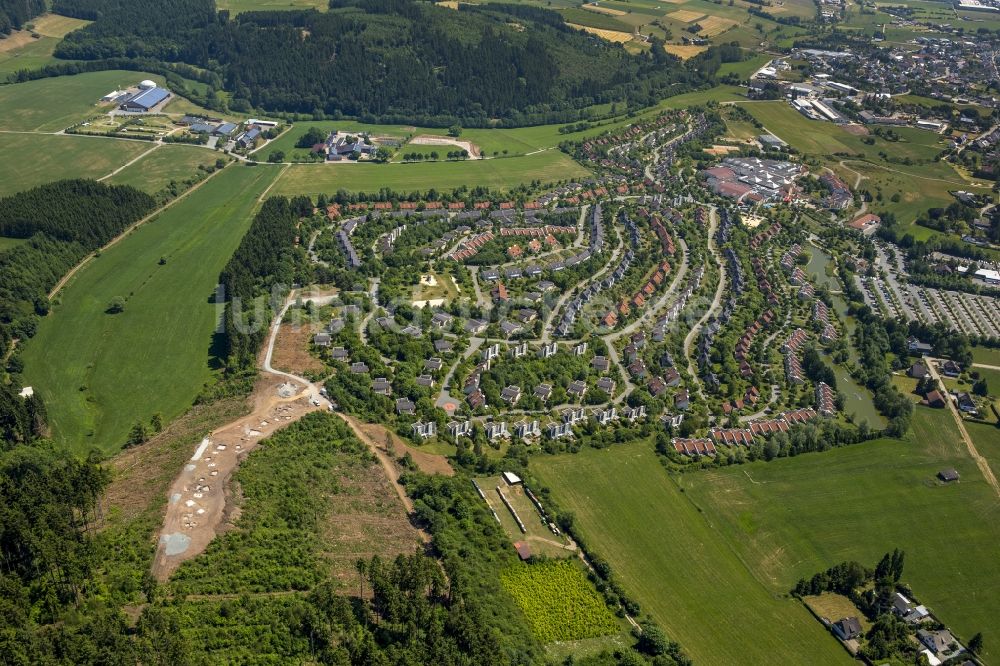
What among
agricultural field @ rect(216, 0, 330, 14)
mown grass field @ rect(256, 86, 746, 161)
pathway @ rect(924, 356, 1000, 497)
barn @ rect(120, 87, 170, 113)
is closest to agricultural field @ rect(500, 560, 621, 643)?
pathway @ rect(924, 356, 1000, 497)

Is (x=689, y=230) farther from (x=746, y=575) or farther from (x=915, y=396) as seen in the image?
(x=746, y=575)

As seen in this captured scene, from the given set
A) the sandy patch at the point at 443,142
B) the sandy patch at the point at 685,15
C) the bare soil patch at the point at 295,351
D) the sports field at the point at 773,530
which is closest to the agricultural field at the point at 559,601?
the sports field at the point at 773,530

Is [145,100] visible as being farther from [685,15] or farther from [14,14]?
[685,15]

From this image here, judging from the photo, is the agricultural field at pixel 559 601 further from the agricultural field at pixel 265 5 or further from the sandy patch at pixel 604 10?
the sandy patch at pixel 604 10

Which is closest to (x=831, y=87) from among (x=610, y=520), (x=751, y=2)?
(x=751, y=2)

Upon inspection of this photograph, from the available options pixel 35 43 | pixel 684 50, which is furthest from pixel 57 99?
pixel 684 50

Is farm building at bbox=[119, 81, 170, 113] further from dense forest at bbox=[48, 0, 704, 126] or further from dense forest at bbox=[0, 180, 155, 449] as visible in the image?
dense forest at bbox=[0, 180, 155, 449]
